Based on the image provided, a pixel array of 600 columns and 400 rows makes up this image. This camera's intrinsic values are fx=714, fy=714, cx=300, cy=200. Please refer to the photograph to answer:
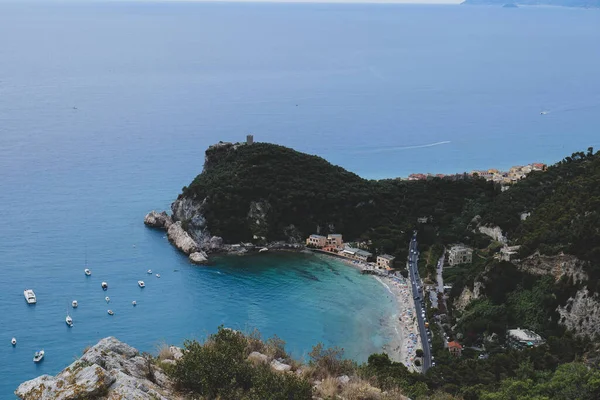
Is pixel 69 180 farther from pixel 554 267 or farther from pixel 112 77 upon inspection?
pixel 112 77

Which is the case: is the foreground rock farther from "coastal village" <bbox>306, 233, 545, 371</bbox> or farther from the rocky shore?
the rocky shore

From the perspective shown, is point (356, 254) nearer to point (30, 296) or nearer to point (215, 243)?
point (215, 243)

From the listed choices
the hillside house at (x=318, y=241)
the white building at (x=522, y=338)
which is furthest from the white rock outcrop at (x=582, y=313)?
the hillside house at (x=318, y=241)

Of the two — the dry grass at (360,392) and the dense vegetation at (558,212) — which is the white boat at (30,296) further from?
the dry grass at (360,392)

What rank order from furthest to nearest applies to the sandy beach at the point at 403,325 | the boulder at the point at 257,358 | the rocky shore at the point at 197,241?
the rocky shore at the point at 197,241 < the sandy beach at the point at 403,325 < the boulder at the point at 257,358

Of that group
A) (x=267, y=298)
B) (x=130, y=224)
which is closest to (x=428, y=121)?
(x=130, y=224)

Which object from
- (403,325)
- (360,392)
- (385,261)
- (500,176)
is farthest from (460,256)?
(360,392)
